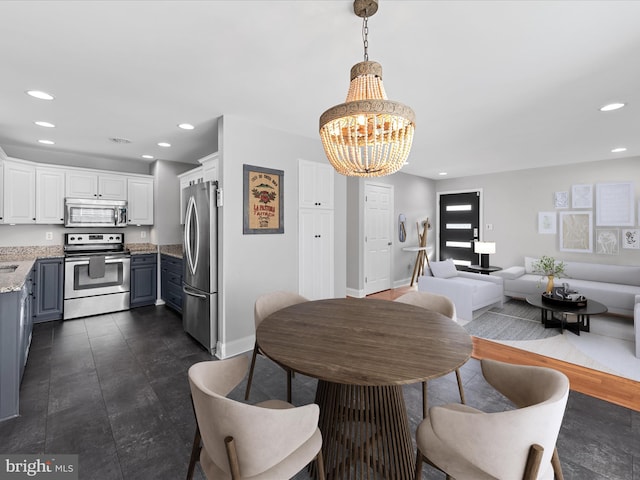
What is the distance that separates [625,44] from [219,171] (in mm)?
3259

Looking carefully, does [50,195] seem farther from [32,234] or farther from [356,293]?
[356,293]

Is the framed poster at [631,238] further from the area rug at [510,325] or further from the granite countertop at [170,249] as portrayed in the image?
the granite countertop at [170,249]

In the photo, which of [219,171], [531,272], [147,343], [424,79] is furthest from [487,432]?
[531,272]

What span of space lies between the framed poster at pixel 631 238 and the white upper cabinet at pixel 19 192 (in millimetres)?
9241

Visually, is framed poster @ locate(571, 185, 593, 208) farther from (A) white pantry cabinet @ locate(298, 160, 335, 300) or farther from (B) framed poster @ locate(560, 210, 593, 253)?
(A) white pantry cabinet @ locate(298, 160, 335, 300)

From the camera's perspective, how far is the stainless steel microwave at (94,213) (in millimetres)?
4203

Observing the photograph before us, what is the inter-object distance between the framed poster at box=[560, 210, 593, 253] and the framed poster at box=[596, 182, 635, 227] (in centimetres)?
17

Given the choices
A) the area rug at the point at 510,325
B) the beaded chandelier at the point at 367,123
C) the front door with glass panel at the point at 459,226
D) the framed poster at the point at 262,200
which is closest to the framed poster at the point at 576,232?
the front door with glass panel at the point at 459,226

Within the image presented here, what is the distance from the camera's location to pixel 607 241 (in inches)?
200

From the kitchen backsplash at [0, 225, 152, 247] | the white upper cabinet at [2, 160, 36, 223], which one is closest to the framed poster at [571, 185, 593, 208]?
the kitchen backsplash at [0, 225, 152, 247]

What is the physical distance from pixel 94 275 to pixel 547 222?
7930 mm

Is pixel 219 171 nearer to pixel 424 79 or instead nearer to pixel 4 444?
pixel 424 79

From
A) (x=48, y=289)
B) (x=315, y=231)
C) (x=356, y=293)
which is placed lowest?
(x=356, y=293)

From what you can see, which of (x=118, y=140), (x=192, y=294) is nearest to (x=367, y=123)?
(x=192, y=294)
